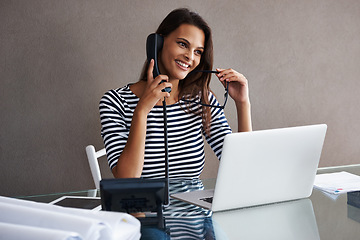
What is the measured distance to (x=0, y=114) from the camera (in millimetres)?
2539

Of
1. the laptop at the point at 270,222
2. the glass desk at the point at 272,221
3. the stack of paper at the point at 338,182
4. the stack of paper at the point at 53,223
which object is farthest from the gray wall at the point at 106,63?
the stack of paper at the point at 53,223

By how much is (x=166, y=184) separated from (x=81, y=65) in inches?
Answer: 66.4

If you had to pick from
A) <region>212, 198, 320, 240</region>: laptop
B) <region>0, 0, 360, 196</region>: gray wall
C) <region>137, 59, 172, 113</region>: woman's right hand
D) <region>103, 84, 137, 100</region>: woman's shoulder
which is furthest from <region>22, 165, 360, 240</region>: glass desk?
<region>0, 0, 360, 196</region>: gray wall

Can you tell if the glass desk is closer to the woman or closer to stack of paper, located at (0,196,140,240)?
stack of paper, located at (0,196,140,240)

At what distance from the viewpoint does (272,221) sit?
1270 millimetres

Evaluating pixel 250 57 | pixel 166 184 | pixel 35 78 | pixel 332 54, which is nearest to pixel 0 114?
pixel 35 78

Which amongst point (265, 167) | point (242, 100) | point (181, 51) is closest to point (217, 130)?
point (242, 100)

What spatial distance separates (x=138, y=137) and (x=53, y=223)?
0.88 metres

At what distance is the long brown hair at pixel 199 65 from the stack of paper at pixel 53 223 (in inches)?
47.9

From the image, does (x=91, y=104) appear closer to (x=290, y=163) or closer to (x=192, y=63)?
(x=192, y=63)

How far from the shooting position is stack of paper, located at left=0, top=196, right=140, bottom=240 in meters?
0.76

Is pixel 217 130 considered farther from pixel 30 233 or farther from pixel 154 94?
pixel 30 233

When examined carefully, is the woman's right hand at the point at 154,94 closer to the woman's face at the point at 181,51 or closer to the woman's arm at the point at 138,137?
the woman's arm at the point at 138,137

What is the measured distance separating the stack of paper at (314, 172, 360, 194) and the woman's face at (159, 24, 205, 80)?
2.39ft
